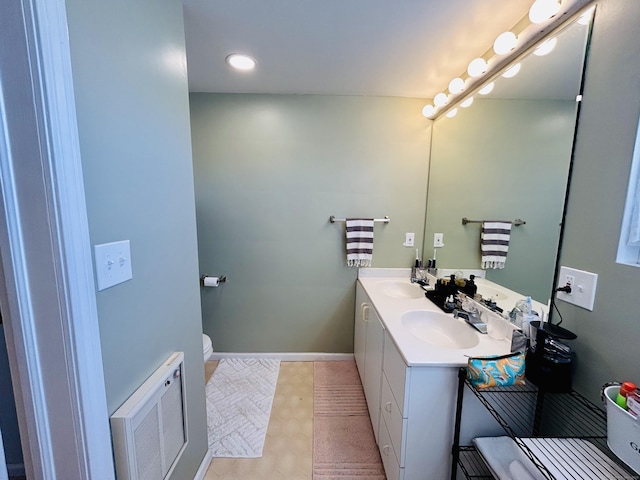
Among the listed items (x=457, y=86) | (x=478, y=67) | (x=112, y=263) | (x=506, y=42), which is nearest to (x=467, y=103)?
(x=457, y=86)

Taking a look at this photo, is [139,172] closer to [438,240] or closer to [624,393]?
[624,393]

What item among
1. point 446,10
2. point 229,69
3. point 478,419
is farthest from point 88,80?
point 478,419

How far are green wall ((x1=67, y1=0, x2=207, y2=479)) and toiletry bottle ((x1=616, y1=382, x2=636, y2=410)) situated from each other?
1402mm

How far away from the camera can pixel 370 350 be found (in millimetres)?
1686

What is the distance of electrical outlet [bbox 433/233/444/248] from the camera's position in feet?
6.30

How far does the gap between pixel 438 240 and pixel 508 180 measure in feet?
2.44

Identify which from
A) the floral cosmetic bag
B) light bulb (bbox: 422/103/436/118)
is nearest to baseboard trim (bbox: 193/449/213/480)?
the floral cosmetic bag

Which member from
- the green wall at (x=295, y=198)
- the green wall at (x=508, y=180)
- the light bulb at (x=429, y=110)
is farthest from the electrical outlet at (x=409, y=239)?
the light bulb at (x=429, y=110)

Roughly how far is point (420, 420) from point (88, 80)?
1.65 metres

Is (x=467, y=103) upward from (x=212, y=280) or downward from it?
upward

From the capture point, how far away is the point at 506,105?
134cm

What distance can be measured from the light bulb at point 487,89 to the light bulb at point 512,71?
0.29ft

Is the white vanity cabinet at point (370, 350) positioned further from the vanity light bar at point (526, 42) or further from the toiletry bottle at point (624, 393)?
the vanity light bar at point (526, 42)

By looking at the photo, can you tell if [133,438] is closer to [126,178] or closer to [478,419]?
[126,178]
